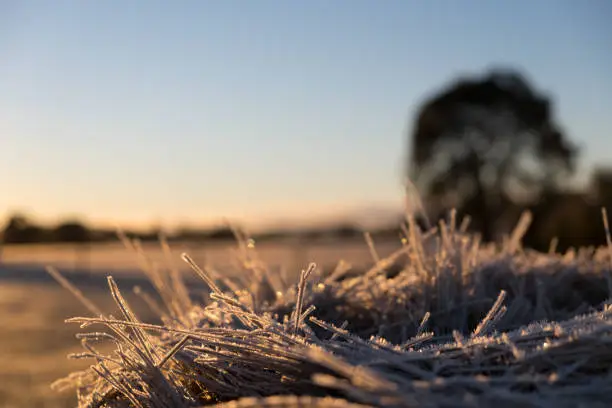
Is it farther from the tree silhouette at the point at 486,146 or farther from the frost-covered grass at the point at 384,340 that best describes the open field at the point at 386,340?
the tree silhouette at the point at 486,146

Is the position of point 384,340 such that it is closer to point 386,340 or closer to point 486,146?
point 386,340

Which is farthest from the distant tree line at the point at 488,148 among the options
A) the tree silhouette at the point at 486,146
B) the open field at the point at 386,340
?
the open field at the point at 386,340

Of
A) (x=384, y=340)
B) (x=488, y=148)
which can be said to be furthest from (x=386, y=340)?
(x=488, y=148)

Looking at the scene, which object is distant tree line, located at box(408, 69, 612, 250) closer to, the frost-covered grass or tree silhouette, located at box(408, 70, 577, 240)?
tree silhouette, located at box(408, 70, 577, 240)

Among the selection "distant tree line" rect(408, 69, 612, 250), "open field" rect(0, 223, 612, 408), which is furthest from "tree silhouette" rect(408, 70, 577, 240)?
"open field" rect(0, 223, 612, 408)

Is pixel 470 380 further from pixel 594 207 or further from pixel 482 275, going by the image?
pixel 594 207

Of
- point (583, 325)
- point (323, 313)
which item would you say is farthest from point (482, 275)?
point (583, 325)

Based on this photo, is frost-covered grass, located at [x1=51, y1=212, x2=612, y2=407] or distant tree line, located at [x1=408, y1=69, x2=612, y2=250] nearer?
frost-covered grass, located at [x1=51, y1=212, x2=612, y2=407]
